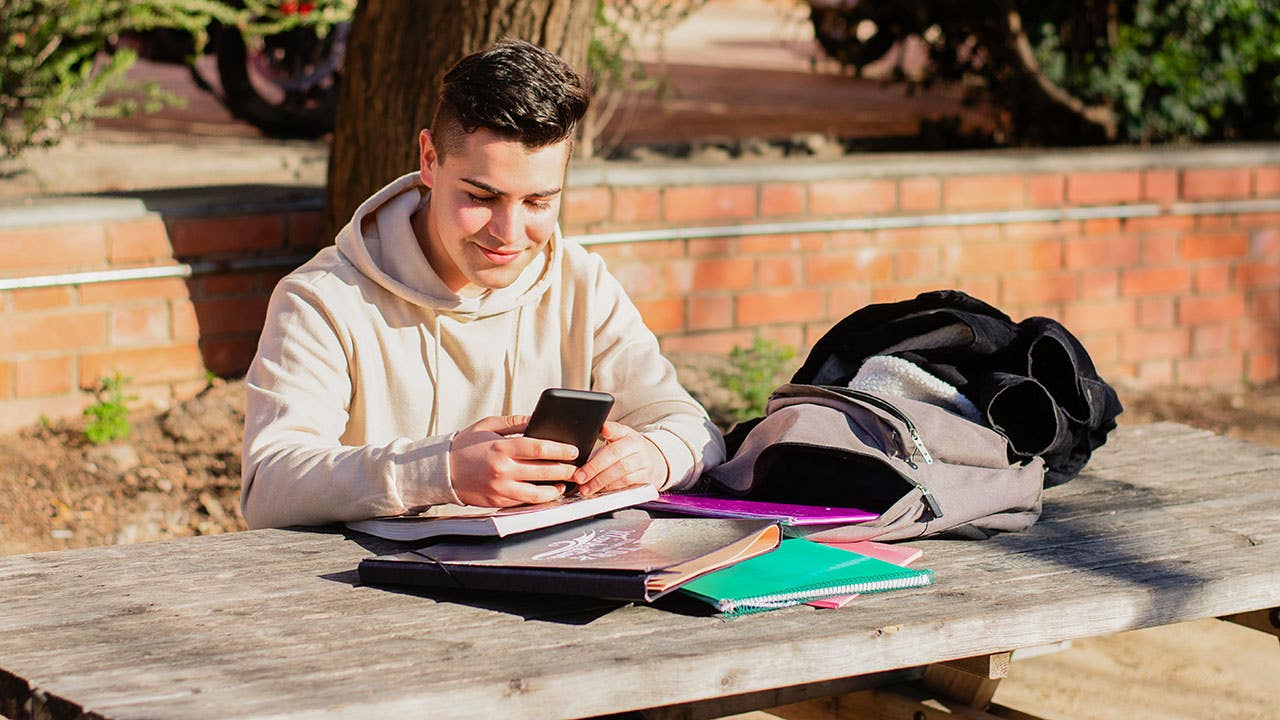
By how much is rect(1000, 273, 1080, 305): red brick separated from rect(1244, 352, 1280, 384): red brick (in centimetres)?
99

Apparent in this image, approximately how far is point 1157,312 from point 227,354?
3517 mm

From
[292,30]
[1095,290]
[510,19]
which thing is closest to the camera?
[510,19]

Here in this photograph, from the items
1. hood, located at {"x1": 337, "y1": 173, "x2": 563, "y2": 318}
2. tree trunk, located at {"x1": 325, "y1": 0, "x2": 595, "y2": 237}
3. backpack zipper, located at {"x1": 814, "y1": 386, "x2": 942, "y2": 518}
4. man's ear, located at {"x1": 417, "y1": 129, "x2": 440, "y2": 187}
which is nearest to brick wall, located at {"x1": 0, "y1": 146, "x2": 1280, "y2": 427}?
tree trunk, located at {"x1": 325, "y1": 0, "x2": 595, "y2": 237}

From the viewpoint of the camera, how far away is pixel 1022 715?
10.2 ft

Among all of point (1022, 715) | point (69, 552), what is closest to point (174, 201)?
point (69, 552)

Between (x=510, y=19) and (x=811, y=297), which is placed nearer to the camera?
(x=510, y=19)

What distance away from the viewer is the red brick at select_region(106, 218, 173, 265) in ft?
14.6

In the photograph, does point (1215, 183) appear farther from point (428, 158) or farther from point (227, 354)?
point (428, 158)

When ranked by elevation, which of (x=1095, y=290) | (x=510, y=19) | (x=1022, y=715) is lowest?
(x=1022, y=715)

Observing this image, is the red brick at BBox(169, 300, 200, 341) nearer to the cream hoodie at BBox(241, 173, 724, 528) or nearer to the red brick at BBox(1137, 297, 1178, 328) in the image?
the cream hoodie at BBox(241, 173, 724, 528)

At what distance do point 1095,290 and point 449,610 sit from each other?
4.46 m

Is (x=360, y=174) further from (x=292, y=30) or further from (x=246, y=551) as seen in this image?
(x=292, y=30)

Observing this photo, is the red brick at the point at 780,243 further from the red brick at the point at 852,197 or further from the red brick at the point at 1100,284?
the red brick at the point at 1100,284

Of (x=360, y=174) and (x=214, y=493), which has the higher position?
(x=360, y=174)
